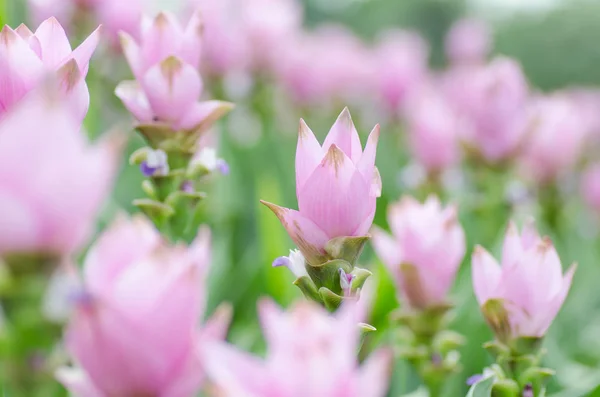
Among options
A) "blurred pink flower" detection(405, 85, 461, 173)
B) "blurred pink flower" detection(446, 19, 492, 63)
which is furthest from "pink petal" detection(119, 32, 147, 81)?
"blurred pink flower" detection(446, 19, 492, 63)

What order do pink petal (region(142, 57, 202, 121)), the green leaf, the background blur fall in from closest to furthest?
the green leaf, pink petal (region(142, 57, 202, 121)), the background blur

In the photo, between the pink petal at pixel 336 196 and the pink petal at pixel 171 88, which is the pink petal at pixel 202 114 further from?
the pink petal at pixel 336 196

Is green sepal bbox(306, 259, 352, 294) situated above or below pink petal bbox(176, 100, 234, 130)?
below

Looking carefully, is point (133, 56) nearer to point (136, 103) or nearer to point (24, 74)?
point (136, 103)

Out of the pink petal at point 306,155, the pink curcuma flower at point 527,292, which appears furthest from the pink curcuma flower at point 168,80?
the pink curcuma flower at point 527,292

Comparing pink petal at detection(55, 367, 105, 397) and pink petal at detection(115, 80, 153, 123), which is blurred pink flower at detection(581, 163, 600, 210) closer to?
pink petal at detection(115, 80, 153, 123)

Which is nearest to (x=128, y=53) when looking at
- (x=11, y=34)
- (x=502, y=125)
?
(x=11, y=34)

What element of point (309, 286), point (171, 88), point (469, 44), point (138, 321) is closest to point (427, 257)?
point (309, 286)
